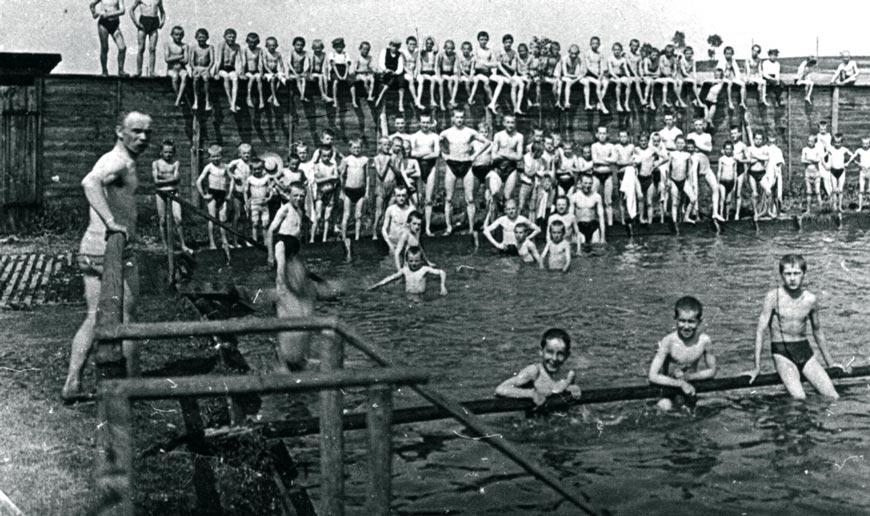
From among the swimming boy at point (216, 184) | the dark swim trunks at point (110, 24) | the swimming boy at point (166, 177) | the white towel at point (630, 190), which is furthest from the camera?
the white towel at point (630, 190)

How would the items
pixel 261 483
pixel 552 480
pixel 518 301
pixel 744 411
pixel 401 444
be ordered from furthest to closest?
pixel 518 301 → pixel 744 411 → pixel 401 444 → pixel 261 483 → pixel 552 480

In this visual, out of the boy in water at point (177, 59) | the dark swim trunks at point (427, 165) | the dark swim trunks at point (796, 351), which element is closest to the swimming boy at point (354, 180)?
the dark swim trunks at point (427, 165)

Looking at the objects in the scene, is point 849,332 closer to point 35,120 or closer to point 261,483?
point 261,483

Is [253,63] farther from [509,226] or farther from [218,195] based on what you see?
[509,226]

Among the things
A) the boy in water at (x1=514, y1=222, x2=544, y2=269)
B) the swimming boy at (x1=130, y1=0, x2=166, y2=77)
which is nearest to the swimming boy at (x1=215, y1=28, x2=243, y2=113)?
the swimming boy at (x1=130, y1=0, x2=166, y2=77)

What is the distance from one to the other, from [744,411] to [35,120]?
15.0m

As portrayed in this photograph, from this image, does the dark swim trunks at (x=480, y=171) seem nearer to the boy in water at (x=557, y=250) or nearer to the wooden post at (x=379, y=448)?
the boy in water at (x=557, y=250)

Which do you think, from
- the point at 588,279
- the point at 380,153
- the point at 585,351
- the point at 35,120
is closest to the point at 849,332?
the point at 585,351

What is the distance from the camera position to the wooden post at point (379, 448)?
3895 millimetres

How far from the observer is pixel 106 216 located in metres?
7.01

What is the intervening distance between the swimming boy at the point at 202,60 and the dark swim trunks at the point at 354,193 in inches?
158

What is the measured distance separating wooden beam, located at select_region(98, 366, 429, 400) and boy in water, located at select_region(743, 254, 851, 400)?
6.18 metres

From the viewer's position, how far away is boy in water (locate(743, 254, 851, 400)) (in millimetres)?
9203

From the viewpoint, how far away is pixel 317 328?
4898mm
